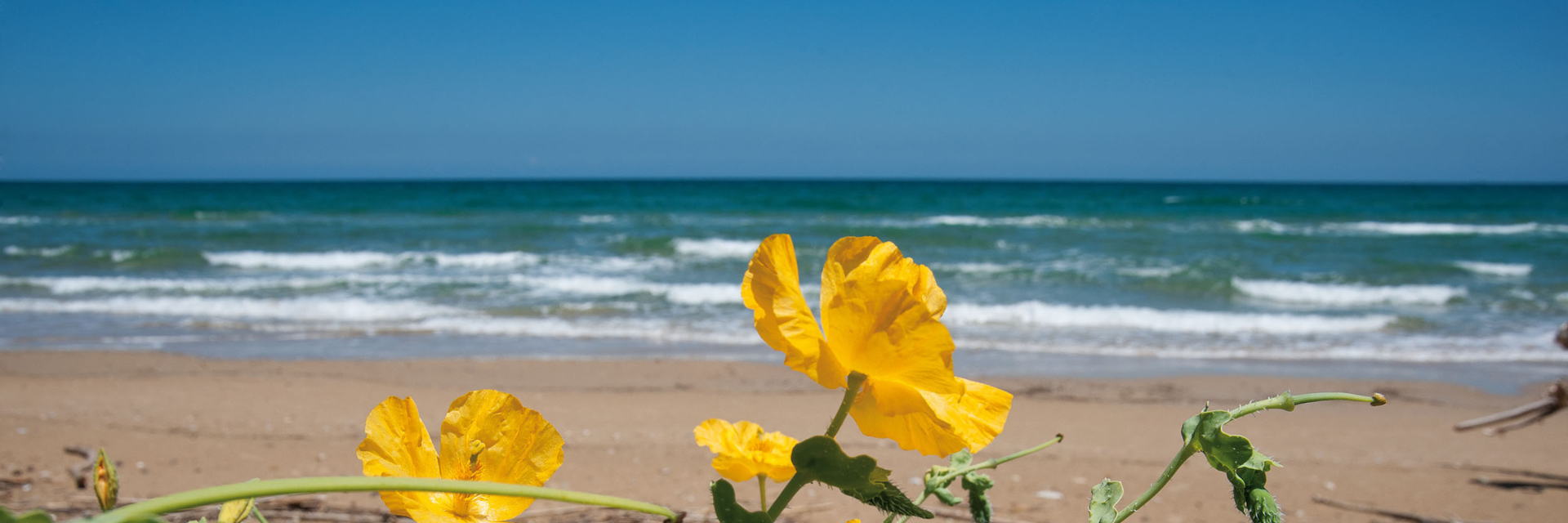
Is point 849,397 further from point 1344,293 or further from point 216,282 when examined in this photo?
point 216,282

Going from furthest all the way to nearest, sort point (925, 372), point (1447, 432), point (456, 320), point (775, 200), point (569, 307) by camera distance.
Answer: point (775, 200) < point (569, 307) < point (456, 320) < point (1447, 432) < point (925, 372)

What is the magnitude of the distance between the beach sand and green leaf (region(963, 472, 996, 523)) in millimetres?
1855

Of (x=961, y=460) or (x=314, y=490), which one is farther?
(x=961, y=460)

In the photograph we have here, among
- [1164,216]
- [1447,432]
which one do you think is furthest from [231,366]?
[1164,216]

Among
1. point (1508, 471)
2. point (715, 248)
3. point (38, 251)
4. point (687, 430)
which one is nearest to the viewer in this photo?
point (1508, 471)

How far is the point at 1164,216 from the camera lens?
2400 cm

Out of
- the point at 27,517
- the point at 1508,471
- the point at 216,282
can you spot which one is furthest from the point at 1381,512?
the point at 216,282

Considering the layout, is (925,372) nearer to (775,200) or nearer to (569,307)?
(569,307)

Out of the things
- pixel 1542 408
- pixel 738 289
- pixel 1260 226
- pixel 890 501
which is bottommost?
pixel 738 289

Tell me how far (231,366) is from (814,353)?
22.8 feet

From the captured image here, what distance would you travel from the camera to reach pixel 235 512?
0.39 metres

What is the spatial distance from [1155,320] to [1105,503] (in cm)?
851

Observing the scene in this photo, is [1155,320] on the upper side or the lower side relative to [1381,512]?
lower

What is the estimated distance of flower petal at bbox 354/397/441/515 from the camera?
0.44 meters
